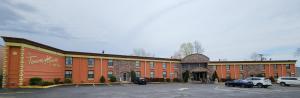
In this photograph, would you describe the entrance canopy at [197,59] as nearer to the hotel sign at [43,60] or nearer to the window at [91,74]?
the window at [91,74]

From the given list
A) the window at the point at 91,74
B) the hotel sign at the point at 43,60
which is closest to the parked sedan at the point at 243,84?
the window at the point at 91,74

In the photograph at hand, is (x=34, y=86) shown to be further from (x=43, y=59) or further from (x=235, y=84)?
(x=235, y=84)

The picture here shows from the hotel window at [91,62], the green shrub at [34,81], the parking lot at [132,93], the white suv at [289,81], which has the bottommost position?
the white suv at [289,81]

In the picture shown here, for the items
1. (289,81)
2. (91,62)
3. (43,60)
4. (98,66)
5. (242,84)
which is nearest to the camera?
(43,60)

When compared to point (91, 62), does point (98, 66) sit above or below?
below

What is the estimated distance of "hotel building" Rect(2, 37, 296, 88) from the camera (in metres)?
25.3

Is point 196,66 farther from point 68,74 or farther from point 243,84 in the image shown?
point 68,74

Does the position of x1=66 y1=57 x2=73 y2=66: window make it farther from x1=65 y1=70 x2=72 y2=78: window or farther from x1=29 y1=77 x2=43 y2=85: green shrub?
x1=29 y1=77 x2=43 y2=85: green shrub

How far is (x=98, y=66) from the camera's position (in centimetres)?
4488

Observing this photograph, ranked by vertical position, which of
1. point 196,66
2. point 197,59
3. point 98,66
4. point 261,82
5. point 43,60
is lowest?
point 261,82

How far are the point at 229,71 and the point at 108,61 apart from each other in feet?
98.4

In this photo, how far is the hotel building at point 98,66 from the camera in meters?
25.3

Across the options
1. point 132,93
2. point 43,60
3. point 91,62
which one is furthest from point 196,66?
point 132,93

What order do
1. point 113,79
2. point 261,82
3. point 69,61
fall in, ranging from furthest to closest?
point 113,79 < point 69,61 < point 261,82
